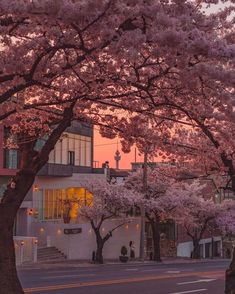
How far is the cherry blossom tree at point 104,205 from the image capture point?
43.0 metres

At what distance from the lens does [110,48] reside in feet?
30.2

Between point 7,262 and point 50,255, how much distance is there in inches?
1218

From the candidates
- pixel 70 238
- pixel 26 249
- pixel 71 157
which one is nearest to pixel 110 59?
pixel 26 249

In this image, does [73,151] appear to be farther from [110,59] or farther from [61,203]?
[110,59]

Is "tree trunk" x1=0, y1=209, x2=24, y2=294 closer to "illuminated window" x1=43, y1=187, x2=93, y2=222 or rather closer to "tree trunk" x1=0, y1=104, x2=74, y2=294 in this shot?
"tree trunk" x1=0, y1=104, x2=74, y2=294

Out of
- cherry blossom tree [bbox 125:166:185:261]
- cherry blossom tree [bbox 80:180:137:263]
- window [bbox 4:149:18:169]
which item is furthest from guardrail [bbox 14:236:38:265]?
cherry blossom tree [bbox 125:166:185:261]

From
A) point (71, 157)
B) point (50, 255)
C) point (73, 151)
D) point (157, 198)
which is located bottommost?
point (50, 255)

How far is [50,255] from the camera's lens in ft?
139

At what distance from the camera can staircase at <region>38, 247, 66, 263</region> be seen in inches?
1623

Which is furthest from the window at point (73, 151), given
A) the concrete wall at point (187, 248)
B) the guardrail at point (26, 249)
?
the concrete wall at point (187, 248)

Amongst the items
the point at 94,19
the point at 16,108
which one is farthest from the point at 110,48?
the point at 16,108

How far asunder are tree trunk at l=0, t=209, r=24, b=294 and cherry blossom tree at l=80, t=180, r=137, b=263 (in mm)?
30186

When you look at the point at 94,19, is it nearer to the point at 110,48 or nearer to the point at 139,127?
the point at 110,48

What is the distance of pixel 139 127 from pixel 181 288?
8878mm
